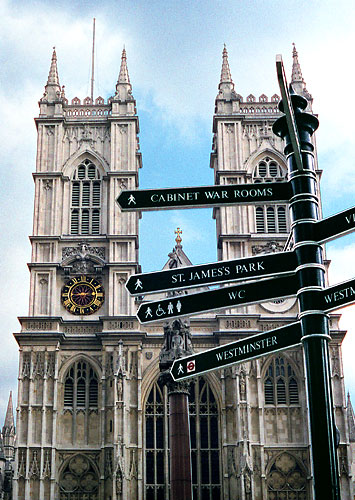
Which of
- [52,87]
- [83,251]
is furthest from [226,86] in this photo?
[83,251]

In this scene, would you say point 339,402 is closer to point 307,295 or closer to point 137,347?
point 137,347

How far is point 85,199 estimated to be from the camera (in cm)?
4647

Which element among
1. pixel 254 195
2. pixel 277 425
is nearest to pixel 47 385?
pixel 277 425

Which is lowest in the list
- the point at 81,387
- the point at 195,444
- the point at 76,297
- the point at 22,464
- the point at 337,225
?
the point at 22,464

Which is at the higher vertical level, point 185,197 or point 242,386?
point 242,386

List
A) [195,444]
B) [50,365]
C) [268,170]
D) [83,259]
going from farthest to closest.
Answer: [268,170]
[83,259]
[50,365]
[195,444]

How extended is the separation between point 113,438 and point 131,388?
9.31 ft

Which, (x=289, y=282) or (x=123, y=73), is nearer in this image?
(x=289, y=282)

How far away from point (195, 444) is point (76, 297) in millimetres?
10181

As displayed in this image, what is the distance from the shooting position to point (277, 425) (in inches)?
1609

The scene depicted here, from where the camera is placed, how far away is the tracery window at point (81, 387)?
41344mm

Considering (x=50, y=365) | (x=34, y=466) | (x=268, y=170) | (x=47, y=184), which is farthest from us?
(x=268, y=170)

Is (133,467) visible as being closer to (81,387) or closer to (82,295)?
(81,387)

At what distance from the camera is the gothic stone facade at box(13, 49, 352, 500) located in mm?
39625
